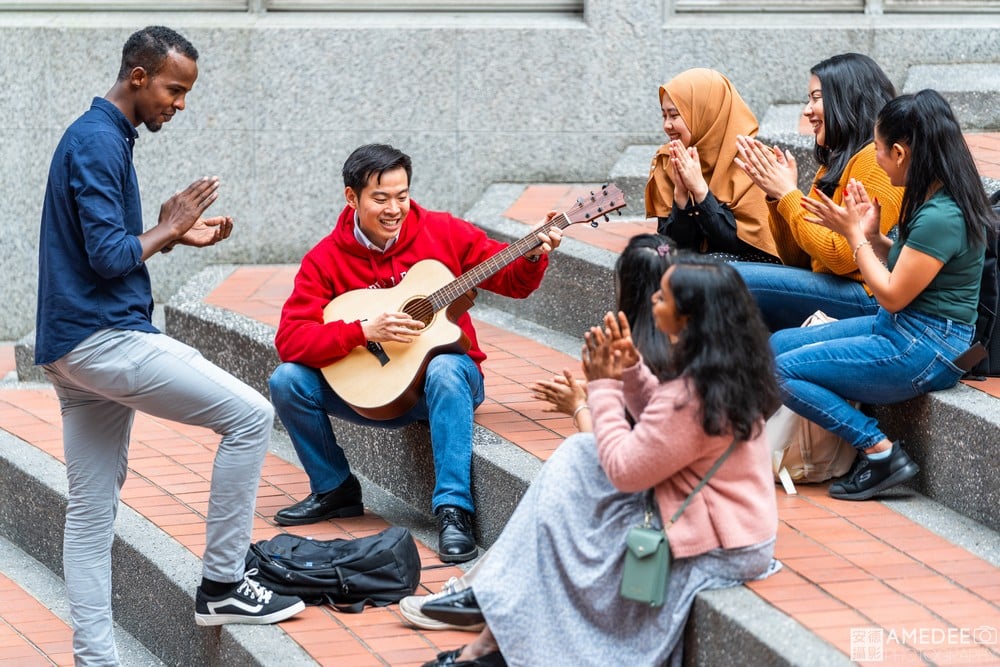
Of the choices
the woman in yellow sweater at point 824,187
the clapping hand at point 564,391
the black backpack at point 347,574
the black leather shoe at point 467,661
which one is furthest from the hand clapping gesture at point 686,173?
the black leather shoe at point 467,661

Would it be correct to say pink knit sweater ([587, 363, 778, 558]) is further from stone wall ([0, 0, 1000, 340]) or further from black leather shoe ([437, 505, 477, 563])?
stone wall ([0, 0, 1000, 340])

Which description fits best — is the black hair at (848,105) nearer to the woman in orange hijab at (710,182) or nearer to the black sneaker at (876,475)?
the woman in orange hijab at (710,182)

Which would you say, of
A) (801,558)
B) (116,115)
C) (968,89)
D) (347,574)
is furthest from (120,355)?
(968,89)

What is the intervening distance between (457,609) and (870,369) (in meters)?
1.47

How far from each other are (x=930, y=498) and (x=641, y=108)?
3.50 m

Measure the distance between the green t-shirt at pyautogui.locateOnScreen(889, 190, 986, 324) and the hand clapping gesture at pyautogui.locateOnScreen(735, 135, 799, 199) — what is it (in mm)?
569

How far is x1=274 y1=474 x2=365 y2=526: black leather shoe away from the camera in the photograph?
16.6ft

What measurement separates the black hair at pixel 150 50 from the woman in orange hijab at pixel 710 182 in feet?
6.34

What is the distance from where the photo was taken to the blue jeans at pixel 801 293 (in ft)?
16.3

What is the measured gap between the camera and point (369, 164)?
4.96 metres

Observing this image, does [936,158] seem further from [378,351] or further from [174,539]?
[174,539]

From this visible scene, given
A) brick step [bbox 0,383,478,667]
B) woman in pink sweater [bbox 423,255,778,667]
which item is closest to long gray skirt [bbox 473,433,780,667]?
woman in pink sweater [bbox 423,255,778,667]

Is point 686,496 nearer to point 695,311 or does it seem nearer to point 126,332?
point 695,311

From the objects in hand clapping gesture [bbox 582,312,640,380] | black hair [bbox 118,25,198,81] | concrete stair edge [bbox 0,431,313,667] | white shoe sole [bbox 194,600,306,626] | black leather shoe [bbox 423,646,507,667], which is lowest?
concrete stair edge [bbox 0,431,313,667]
